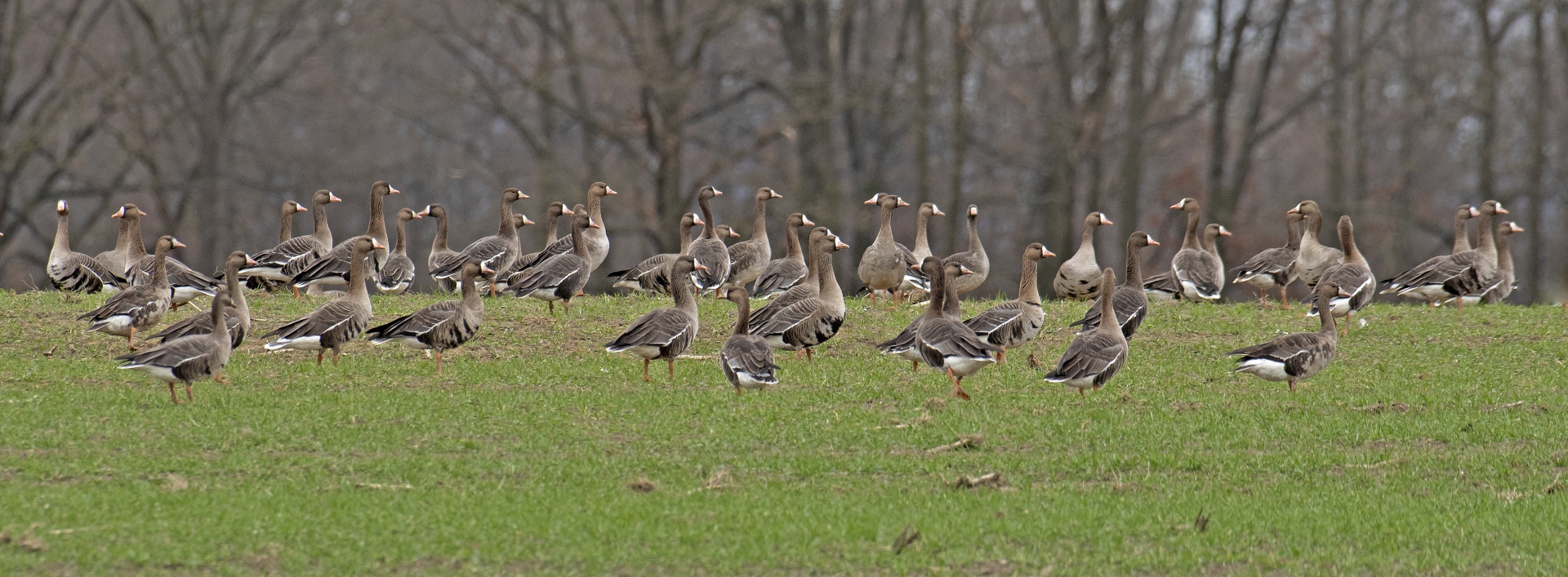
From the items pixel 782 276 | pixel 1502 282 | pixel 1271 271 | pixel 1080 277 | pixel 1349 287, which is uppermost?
pixel 782 276

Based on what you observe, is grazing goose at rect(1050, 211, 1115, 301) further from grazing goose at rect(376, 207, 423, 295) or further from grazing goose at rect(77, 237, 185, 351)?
grazing goose at rect(77, 237, 185, 351)

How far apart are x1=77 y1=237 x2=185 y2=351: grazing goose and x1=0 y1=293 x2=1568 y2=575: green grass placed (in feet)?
1.35

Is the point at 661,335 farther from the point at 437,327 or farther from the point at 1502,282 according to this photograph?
the point at 1502,282

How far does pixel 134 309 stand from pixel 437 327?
11.3 ft

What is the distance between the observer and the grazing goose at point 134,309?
15953mm

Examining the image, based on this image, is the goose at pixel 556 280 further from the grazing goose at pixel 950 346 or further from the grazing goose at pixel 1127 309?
the grazing goose at pixel 1127 309

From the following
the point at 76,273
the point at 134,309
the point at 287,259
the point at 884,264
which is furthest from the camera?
the point at 287,259

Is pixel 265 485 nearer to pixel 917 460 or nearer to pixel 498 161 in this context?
pixel 917 460

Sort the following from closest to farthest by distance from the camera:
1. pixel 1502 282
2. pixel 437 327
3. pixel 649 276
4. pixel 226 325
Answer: pixel 226 325 → pixel 437 327 → pixel 649 276 → pixel 1502 282

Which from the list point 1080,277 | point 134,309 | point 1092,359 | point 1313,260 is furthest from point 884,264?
point 134,309

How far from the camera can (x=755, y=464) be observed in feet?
39.4

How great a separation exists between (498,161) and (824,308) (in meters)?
45.7

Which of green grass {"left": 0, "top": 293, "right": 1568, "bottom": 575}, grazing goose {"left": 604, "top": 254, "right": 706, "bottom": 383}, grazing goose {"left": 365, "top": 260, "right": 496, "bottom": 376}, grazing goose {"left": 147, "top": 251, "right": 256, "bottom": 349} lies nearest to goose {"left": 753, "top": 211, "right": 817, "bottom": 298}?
green grass {"left": 0, "top": 293, "right": 1568, "bottom": 575}

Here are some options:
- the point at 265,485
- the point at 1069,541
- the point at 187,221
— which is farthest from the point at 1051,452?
the point at 187,221
